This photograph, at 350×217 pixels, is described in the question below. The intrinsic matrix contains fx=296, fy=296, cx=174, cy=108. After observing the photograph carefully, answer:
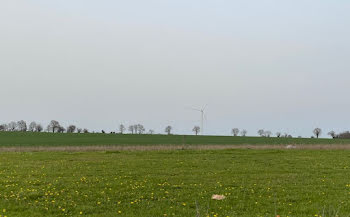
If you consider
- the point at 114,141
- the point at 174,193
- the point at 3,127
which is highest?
the point at 3,127

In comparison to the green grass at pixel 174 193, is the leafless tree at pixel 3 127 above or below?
A: above

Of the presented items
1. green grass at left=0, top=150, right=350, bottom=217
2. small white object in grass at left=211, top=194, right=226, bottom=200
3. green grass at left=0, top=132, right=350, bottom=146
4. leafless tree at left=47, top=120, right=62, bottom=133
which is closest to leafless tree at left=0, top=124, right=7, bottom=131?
leafless tree at left=47, top=120, right=62, bottom=133

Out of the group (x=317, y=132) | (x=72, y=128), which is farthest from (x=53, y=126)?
(x=317, y=132)

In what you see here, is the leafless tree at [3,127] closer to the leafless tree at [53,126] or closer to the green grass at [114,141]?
the leafless tree at [53,126]

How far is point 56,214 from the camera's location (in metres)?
9.23

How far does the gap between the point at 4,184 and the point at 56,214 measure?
655cm

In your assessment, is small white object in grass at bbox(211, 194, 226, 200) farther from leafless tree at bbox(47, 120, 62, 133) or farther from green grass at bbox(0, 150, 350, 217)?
leafless tree at bbox(47, 120, 62, 133)

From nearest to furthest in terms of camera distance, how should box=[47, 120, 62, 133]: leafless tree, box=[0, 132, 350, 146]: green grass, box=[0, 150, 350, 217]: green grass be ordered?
box=[0, 150, 350, 217]: green grass < box=[0, 132, 350, 146]: green grass < box=[47, 120, 62, 133]: leafless tree

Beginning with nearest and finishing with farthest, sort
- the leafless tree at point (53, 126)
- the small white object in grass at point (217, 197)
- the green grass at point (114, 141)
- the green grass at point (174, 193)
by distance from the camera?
1. the green grass at point (174, 193)
2. the small white object in grass at point (217, 197)
3. the green grass at point (114, 141)
4. the leafless tree at point (53, 126)

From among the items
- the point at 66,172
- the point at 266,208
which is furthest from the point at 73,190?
the point at 266,208

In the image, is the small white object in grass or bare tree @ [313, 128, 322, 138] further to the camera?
bare tree @ [313, 128, 322, 138]

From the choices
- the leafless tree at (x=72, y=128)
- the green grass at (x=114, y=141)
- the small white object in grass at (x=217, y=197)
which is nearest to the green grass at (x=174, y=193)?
the small white object in grass at (x=217, y=197)

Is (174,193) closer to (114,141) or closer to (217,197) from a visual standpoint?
(217,197)

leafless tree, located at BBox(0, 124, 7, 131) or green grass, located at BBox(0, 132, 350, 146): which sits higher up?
leafless tree, located at BBox(0, 124, 7, 131)
